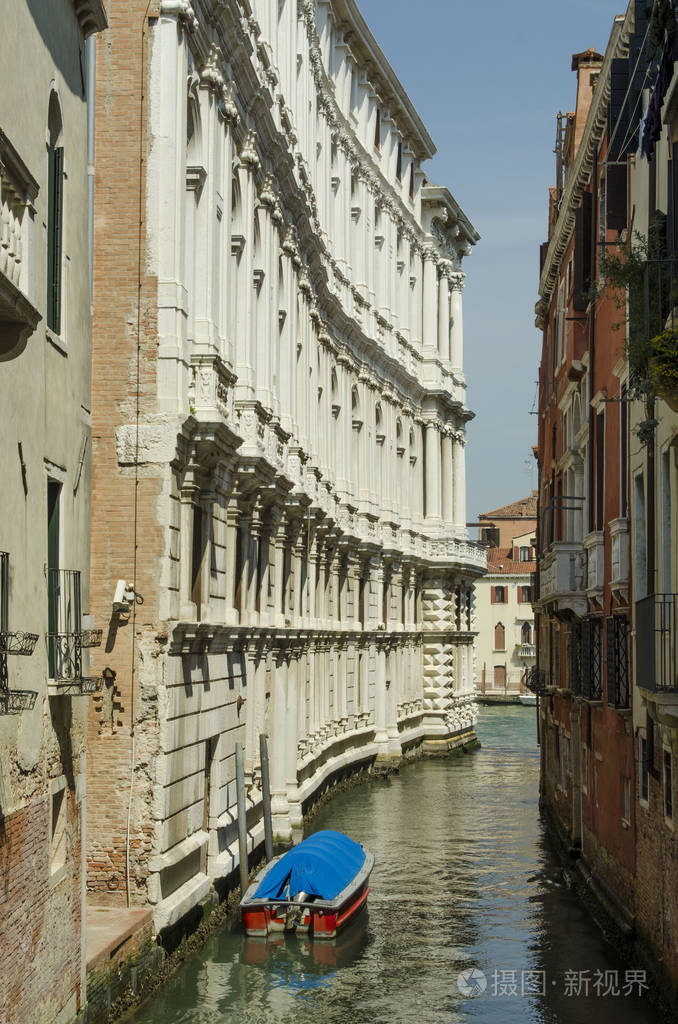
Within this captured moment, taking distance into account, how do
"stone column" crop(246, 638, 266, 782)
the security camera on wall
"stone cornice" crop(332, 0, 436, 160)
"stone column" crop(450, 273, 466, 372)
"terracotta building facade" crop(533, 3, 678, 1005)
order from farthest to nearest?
"stone column" crop(450, 273, 466, 372) < "stone cornice" crop(332, 0, 436, 160) < "stone column" crop(246, 638, 266, 782) < the security camera on wall < "terracotta building facade" crop(533, 3, 678, 1005)

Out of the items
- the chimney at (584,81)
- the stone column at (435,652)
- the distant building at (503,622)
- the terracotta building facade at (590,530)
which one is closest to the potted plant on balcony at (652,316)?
the terracotta building facade at (590,530)

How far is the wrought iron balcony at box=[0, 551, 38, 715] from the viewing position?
33.4ft

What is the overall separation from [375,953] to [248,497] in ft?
22.7

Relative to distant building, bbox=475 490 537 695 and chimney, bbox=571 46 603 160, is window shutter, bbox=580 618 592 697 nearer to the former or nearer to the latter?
chimney, bbox=571 46 603 160

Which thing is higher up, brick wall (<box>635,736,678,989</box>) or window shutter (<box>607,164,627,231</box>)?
window shutter (<box>607,164,627,231</box>)

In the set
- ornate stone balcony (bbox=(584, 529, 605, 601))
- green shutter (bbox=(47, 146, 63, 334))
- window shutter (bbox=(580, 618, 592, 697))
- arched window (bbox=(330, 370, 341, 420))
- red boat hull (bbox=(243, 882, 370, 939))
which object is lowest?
red boat hull (bbox=(243, 882, 370, 939))

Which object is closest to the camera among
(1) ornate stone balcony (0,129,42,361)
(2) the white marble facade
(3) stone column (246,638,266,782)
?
(1) ornate stone balcony (0,129,42,361)

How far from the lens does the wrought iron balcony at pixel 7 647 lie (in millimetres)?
10180

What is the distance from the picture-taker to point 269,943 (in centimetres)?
1883

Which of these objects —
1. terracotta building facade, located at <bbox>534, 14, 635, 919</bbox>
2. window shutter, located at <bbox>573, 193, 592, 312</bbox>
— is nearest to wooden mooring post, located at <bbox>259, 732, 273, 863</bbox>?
terracotta building facade, located at <bbox>534, 14, 635, 919</bbox>

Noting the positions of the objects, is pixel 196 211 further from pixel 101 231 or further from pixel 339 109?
pixel 339 109

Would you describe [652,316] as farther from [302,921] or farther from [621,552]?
[302,921]

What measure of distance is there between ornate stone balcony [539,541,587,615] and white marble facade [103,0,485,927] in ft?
15.3

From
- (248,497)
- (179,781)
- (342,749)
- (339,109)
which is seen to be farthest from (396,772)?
(179,781)
